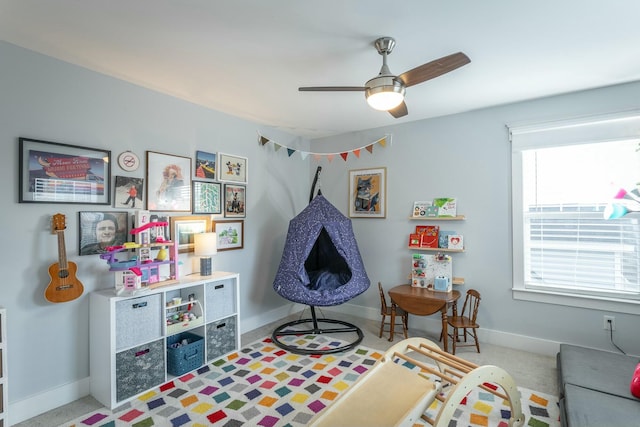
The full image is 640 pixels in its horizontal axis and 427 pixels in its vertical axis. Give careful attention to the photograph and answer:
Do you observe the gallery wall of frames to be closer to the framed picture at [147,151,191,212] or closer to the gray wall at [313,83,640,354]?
the framed picture at [147,151,191,212]

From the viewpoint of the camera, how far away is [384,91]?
1.94 metres

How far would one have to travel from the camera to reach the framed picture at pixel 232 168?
3.40 m

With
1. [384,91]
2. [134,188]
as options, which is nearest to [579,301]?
[384,91]

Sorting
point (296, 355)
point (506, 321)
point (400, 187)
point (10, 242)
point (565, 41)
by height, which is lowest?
point (296, 355)

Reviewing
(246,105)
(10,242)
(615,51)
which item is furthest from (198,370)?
(615,51)

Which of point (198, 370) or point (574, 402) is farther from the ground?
point (574, 402)

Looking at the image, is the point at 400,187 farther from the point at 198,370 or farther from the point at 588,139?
the point at 198,370

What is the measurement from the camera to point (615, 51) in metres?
2.16

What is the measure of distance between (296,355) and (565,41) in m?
3.13

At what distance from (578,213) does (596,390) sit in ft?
5.34

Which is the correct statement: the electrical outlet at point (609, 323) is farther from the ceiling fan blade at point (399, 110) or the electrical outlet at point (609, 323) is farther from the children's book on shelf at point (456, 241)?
the ceiling fan blade at point (399, 110)

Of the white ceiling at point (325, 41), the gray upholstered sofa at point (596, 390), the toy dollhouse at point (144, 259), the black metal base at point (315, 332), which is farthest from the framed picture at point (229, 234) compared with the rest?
the gray upholstered sofa at point (596, 390)

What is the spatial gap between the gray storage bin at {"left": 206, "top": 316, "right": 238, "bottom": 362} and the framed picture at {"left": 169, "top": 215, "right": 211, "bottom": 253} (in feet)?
2.48

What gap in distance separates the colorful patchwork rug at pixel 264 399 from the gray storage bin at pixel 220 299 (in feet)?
1.34
